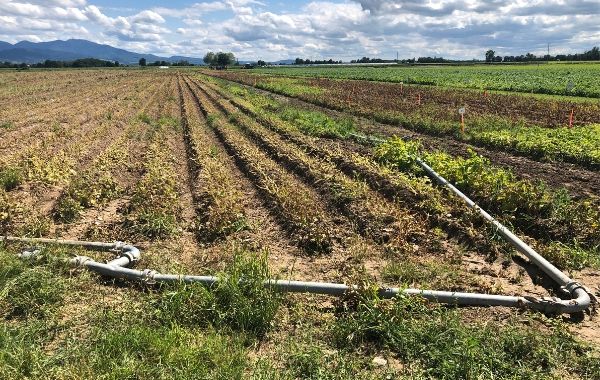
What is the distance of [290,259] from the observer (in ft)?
21.5

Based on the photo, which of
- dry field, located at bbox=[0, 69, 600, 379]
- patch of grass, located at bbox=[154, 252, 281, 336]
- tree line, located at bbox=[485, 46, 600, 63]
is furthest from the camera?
tree line, located at bbox=[485, 46, 600, 63]

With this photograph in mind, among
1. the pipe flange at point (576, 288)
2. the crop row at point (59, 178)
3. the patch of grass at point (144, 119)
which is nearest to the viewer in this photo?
the pipe flange at point (576, 288)

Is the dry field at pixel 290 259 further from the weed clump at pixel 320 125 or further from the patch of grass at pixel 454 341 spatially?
the weed clump at pixel 320 125

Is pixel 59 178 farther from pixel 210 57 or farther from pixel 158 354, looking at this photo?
pixel 210 57

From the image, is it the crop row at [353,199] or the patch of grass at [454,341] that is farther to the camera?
the crop row at [353,199]

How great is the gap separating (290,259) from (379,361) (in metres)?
2.61

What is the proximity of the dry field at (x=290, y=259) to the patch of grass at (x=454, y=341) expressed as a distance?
0.02 m

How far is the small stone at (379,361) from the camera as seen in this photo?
4.10 meters

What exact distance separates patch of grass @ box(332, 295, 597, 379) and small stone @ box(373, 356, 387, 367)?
0.17m

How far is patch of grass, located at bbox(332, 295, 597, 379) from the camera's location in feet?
12.8

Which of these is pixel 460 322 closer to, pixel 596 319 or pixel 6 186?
pixel 596 319

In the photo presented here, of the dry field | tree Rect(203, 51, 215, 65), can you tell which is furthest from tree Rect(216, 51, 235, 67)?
the dry field

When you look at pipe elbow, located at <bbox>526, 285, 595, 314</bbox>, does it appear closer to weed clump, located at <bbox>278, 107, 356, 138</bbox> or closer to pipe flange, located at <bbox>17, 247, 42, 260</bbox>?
pipe flange, located at <bbox>17, 247, 42, 260</bbox>

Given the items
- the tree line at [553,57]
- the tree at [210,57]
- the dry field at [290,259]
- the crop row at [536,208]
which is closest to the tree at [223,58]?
the tree at [210,57]
